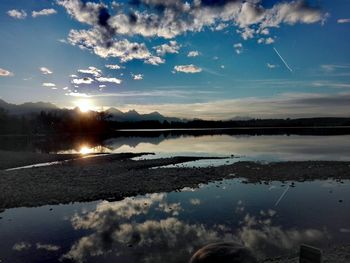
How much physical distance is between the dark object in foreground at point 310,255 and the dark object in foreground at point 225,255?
124cm

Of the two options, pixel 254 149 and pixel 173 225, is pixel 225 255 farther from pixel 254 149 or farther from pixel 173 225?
pixel 254 149

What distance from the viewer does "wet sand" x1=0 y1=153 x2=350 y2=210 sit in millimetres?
25922

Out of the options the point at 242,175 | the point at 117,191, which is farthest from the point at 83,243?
the point at 242,175

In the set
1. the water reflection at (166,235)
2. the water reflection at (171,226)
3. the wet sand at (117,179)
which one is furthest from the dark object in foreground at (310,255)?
the wet sand at (117,179)

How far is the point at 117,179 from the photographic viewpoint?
3328 centimetres

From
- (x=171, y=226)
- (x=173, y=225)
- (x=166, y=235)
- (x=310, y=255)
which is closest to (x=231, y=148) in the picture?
(x=173, y=225)

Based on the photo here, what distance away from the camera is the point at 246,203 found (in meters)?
23.0

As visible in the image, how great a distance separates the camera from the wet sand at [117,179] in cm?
2592

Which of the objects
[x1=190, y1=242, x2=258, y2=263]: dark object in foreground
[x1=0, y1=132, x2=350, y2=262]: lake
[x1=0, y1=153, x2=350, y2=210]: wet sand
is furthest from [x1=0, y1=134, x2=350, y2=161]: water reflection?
[x1=190, y1=242, x2=258, y2=263]: dark object in foreground

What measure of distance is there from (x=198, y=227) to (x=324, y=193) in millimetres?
13952

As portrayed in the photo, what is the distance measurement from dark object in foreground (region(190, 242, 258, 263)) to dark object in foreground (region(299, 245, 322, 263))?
1.24 m

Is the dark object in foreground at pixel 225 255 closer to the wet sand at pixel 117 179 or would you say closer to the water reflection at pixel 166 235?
the water reflection at pixel 166 235

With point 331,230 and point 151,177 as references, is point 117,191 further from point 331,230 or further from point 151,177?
point 331,230

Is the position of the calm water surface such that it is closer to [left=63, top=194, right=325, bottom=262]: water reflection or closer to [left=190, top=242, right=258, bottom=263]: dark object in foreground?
[left=63, top=194, right=325, bottom=262]: water reflection
